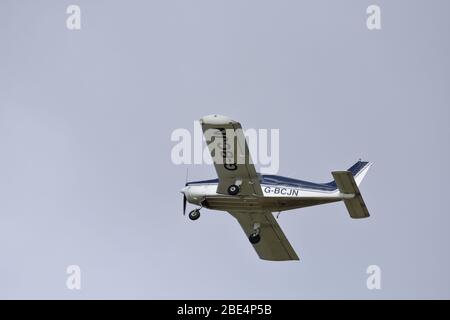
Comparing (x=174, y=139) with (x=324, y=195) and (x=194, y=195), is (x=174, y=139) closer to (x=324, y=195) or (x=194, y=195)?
(x=194, y=195)

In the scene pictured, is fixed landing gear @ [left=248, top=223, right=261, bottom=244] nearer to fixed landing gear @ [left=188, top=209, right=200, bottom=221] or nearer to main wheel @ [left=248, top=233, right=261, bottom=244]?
main wheel @ [left=248, top=233, right=261, bottom=244]

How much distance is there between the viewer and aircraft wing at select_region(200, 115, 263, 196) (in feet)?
123

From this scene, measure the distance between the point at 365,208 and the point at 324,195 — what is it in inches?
59.5

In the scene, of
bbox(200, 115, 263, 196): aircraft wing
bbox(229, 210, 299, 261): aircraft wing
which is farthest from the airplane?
bbox(229, 210, 299, 261): aircraft wing

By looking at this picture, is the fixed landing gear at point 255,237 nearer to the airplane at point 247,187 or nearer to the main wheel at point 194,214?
the airplane at point 247,187

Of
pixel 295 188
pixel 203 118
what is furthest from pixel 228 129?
pixel 295 188

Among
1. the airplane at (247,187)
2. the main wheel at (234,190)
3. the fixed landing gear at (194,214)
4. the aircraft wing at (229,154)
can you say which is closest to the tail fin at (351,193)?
the airplane at (247,187)

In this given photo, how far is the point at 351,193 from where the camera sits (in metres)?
38.0

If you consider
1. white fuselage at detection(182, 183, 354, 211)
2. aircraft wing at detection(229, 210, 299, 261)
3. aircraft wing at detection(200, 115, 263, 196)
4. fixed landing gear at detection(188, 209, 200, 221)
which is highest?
aircraft wing at detection(200, 115, 263, 196)

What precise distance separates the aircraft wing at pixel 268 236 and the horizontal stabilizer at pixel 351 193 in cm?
436

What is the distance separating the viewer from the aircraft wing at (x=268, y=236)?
42406mm

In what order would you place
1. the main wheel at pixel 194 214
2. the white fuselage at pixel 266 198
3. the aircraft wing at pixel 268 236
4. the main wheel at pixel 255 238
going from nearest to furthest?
the white fuselage at pixel 266 198 < the main wheel at pixel 194 214 < the main wheel at pixel 255 238 < the aircraft wing at pixel 268 236

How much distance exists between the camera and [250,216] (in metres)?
42.3

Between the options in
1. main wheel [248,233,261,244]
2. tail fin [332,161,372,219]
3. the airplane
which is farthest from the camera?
main wheel [248,233,261,244]
